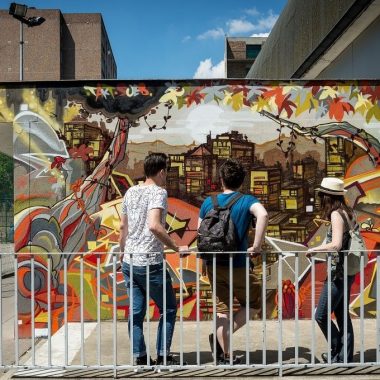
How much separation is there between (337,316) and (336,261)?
1.88 feet

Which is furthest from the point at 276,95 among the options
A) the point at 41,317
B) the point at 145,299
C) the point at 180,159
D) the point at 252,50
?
the point at 252,50

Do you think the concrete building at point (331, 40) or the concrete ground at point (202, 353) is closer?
the concrete ground at point (202, 353)

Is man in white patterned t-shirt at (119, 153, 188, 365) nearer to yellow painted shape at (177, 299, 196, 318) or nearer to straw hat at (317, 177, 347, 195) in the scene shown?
straw hat at (317, 177, 347, 195)

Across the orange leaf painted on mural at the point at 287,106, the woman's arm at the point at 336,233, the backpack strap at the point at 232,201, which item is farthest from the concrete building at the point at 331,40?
the backpack strap at the point at 232,201

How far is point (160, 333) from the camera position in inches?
181

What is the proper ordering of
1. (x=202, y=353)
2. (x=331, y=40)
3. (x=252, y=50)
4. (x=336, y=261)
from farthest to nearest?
(x=252, y=50) → (x=331, y=40) → (x=202, y=353) → (x=336, y=261)

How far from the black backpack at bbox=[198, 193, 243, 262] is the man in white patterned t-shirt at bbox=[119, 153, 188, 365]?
0.23 metres

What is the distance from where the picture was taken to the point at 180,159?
6699 mm

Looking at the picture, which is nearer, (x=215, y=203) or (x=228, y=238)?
(x=228, y=238)

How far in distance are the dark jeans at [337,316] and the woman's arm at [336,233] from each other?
347mm

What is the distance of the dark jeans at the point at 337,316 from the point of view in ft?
15.0

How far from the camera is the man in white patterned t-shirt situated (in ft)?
14.8

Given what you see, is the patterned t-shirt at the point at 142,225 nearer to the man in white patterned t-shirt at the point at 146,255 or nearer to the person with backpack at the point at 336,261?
the man in white patterned t-shirt at the point at 146,255

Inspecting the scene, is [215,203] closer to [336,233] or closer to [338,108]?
[336,233]
